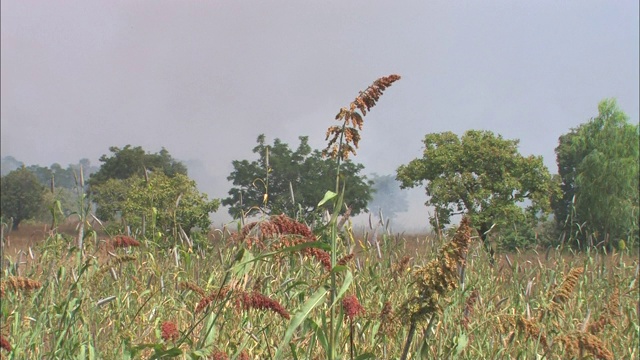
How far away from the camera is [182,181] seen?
20516mm

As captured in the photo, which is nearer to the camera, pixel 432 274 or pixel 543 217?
pixel 432 274

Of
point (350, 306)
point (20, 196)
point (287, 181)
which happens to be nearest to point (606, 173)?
point (287, 181)

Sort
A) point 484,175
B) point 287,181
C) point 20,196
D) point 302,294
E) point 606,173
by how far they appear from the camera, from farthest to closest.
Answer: point 20,196
point 606,173
point 484,175
point 287,181
point 302,294

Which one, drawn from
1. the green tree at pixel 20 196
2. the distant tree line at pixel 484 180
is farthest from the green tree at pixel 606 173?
the green tree at pixel 20 196

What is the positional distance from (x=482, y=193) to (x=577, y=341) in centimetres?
2972

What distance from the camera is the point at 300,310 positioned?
7.63ft

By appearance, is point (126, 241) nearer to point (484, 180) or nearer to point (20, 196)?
point (484, 180)

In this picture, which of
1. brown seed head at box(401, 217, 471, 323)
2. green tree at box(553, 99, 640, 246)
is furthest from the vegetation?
green tree at box(553, 99, 640, 246)

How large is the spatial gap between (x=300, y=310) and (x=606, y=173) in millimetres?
42678

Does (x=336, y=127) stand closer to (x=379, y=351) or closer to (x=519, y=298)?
(x=379, y=351)

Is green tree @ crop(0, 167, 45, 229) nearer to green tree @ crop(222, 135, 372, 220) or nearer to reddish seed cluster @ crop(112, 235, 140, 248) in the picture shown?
green tree @ crop(222, 135, 372, 220)

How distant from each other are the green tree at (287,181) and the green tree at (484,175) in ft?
11.8

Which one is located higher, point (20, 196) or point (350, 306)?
point (20, 196)

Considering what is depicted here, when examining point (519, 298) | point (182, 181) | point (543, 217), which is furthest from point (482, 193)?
point (519, 298)
